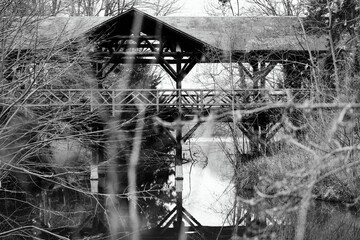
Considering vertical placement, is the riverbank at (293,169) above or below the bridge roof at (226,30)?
below

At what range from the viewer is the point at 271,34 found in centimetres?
1812

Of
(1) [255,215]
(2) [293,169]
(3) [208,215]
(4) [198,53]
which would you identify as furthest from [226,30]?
(1) [255,215]

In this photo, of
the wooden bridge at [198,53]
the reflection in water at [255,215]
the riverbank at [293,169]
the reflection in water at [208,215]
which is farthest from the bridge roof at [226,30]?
the reflection in water at [208,215]

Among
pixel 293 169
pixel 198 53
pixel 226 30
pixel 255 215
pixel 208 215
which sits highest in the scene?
pixel 226 30

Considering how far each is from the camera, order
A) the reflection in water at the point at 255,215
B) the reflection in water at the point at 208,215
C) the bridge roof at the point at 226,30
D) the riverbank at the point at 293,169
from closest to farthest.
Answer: the reflection in water at the point at 255,215
the reflection in water at the point at 208,215
the riverbank at the point at 293,169
the bridge roof at the point at 226,30

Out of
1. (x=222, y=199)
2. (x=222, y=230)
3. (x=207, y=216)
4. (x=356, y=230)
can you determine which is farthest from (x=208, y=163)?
(x=356, y=230)

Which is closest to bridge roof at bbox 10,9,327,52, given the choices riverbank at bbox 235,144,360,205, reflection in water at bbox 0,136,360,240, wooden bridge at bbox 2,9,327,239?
wooden bridge at bbox 2,9,327,239

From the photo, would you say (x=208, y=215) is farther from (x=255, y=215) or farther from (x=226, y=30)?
(x=226, y=30)

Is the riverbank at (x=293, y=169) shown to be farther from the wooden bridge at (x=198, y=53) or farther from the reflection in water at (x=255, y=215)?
the wooden bridge at (x=198, y=53)

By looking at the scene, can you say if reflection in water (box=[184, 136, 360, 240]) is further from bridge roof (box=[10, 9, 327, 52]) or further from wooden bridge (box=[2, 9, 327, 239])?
bridge roof (box=[10, 9, 327, 52])

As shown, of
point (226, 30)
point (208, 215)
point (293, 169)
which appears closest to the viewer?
point (293, 169)

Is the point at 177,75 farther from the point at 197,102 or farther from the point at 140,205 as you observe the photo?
the point at 140,205

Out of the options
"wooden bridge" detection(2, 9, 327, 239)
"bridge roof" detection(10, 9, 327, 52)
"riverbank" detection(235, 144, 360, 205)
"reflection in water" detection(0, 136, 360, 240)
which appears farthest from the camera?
"bridge roof" detection(10, 9, 327, 52)

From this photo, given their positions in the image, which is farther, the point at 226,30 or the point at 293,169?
the point at 226,30
